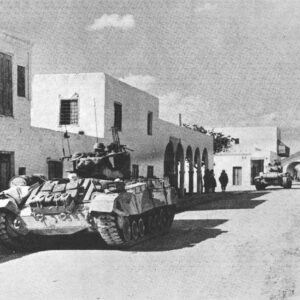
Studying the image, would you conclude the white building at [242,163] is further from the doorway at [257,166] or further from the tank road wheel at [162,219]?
the tank road wheel at [162,219]

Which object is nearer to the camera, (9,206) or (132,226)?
(9,206)

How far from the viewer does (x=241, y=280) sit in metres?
8.45

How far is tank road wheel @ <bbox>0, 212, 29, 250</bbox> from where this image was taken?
11.7 meters

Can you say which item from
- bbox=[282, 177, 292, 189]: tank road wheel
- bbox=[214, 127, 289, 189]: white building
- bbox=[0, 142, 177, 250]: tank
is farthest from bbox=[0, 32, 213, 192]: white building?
bbox=[214, 127, 289, 189]: white building

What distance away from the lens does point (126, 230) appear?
12.1 m

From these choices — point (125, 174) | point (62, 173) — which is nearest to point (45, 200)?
point (125, 174)

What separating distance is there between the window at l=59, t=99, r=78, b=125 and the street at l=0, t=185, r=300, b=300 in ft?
33.6

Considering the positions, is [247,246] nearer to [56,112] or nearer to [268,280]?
[268,280]

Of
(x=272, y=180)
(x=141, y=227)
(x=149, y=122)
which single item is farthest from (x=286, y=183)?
(x=141, y=227)

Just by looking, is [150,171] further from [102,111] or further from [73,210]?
[73,210]

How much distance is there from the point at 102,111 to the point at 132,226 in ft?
37.2

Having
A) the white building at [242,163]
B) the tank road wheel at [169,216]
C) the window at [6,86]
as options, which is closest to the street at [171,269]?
the tank road wheel at [169,216]

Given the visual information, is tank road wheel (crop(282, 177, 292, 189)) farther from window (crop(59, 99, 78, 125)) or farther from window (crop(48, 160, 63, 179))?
window (crop(48, 160, 63, 179))

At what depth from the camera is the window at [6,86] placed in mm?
17062
